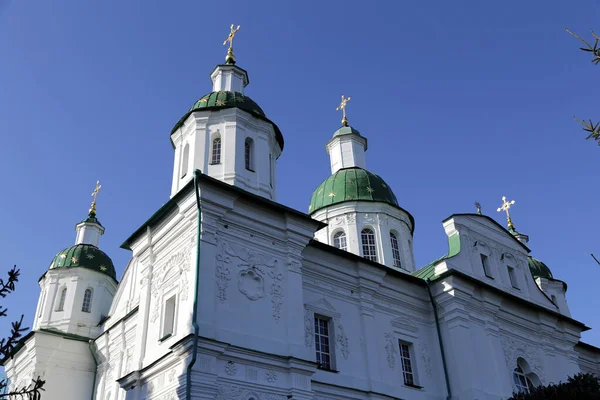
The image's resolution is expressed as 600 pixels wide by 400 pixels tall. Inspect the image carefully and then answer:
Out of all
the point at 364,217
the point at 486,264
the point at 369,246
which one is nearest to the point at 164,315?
the point at 369,246

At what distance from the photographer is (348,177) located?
24.4 metres

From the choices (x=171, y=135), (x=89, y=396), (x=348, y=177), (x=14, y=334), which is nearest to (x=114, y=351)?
(x=89, y=396)

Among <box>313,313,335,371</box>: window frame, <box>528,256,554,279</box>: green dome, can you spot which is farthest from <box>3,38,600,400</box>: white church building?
<box>528,256,554,279</box>: green dome

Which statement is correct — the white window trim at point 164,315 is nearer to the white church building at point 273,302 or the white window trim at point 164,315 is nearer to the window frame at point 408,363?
the white church building at point 273,302

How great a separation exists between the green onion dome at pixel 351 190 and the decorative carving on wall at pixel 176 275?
406 inches

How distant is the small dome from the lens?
2367 centimetres

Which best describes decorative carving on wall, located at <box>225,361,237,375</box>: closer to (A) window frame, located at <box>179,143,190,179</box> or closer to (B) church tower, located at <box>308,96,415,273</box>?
(A) window frame, located at <box>179,143,190,179</box>

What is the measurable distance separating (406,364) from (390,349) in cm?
101

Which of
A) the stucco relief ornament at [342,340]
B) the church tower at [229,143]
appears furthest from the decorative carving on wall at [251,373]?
the church tower at [229,143]

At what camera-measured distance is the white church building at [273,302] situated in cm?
1311

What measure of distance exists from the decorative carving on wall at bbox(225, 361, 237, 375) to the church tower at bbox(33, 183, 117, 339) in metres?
12.2

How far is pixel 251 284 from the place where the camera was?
13.9 meters

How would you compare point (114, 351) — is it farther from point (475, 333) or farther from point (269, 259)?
point (475, 333)

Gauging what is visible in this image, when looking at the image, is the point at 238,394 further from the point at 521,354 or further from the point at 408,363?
the point at 521,354
